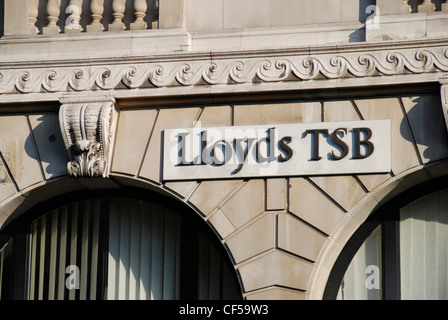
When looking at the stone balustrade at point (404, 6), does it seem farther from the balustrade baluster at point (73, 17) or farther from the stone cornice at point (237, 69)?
the balustrade baluster at point (73, 17)

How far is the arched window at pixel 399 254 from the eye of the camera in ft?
50.5

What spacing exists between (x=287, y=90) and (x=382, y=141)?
151 centimetres

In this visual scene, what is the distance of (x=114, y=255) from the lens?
54.1 ft

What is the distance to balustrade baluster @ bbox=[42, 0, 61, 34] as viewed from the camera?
16.6 metres

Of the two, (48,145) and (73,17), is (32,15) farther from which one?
(48,145)

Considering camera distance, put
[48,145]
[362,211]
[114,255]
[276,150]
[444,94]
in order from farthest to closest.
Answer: [114,255]
[48,145]
[276,150]
[362,211]
[444,94]

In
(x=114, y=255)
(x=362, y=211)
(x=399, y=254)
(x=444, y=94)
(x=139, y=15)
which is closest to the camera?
(x=444, y=94)

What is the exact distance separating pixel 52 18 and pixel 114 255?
12.2 feet

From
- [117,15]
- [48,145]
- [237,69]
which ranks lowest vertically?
[48,145]

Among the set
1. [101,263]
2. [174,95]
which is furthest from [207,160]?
[101,263]

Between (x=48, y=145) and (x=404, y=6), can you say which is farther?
(x=48, y=145)

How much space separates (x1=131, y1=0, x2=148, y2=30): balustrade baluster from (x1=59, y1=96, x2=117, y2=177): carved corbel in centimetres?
124

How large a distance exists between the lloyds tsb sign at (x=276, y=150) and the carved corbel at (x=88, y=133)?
0.86 m

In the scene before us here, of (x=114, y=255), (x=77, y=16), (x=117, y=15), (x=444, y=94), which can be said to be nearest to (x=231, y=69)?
(x=117, y=15)
